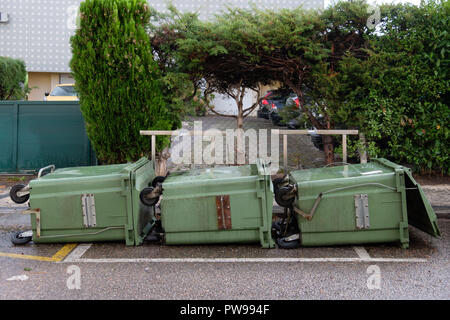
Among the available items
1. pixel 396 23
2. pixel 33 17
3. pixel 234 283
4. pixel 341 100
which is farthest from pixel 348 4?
pixel 33 17

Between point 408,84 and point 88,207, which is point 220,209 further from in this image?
point 408,84

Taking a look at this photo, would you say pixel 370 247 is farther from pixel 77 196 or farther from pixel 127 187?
pixel 77 196

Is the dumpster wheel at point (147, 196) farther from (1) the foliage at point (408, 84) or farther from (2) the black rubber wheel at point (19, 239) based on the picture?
(1) the foliage at point (408, 84)

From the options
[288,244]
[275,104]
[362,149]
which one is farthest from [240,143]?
[275,104]

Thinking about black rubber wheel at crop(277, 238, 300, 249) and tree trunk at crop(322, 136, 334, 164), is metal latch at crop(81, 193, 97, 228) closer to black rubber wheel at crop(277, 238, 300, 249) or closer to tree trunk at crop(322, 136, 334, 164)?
black rubber wheel at crop(277, 238, 300, 249)

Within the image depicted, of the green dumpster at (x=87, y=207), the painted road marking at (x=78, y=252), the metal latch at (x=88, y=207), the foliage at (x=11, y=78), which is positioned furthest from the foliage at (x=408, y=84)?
the foliage at (x=11, y=78)

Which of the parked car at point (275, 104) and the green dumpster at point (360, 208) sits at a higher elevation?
the parked car at point (275, 104)

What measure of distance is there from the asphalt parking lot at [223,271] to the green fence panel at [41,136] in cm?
399

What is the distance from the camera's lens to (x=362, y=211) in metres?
5.04

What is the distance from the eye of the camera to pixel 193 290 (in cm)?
405

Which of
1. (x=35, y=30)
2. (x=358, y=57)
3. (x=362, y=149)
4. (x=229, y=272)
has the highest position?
(x=35, y=30)

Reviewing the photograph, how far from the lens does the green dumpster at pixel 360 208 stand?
16.5ft

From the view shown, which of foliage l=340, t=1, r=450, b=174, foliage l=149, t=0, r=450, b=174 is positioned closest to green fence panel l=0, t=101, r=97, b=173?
foliage l=149, t=0, r=450, b=174

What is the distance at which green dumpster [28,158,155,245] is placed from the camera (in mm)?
5203
